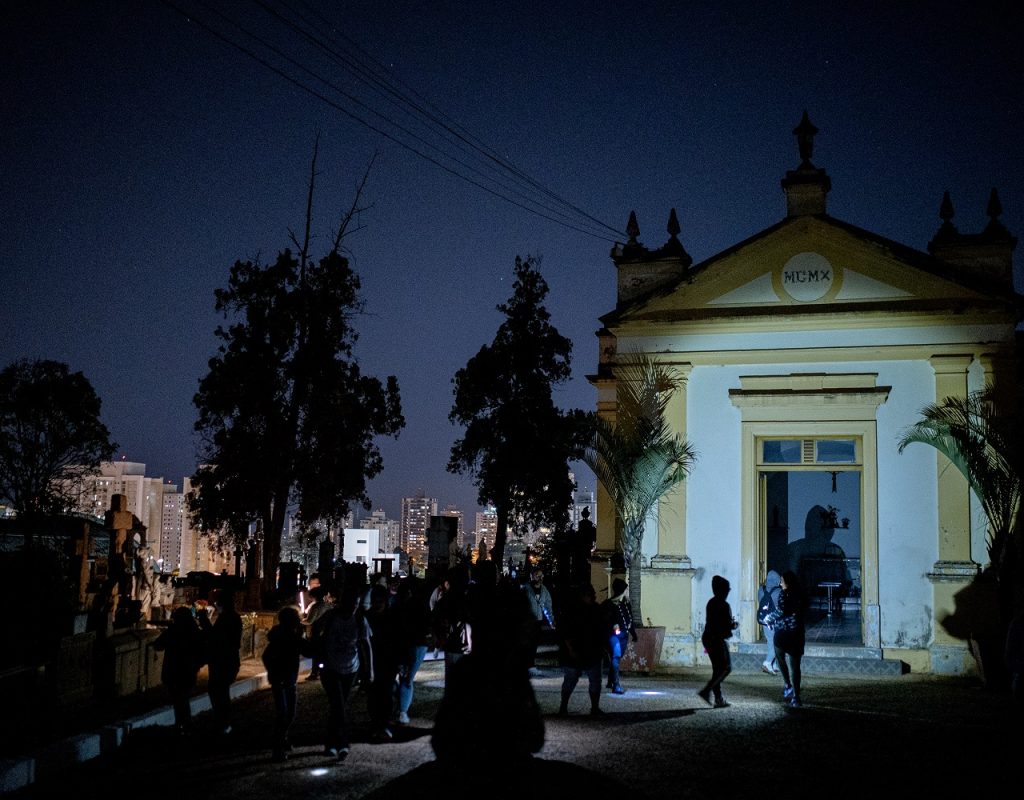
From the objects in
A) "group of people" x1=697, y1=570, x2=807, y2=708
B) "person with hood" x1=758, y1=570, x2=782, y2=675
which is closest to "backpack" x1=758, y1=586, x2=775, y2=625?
"person with hood" x1=758, y1=570, x2=782, y2=675

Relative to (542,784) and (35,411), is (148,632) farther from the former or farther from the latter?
(35,411)

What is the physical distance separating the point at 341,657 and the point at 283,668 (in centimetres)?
55

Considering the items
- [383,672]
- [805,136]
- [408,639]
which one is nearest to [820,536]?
[805,136]

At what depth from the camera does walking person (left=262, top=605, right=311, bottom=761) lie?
911cm

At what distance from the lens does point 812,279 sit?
57.3 feet

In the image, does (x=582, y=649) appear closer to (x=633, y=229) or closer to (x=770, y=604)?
(x=770, y=604)

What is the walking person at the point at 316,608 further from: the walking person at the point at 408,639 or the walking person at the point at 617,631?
the walking person at the point at 617,631

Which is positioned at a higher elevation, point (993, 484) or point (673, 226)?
point (673, 226)

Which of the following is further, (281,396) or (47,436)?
(47,436)

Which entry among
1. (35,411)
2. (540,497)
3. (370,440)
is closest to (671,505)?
(370,440)

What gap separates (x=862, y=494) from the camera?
17.0 metres

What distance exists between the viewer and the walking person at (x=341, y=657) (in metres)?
9.22

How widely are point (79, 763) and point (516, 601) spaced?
464 cm

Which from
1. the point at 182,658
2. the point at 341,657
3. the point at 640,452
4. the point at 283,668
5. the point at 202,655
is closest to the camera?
the point at 283,668
